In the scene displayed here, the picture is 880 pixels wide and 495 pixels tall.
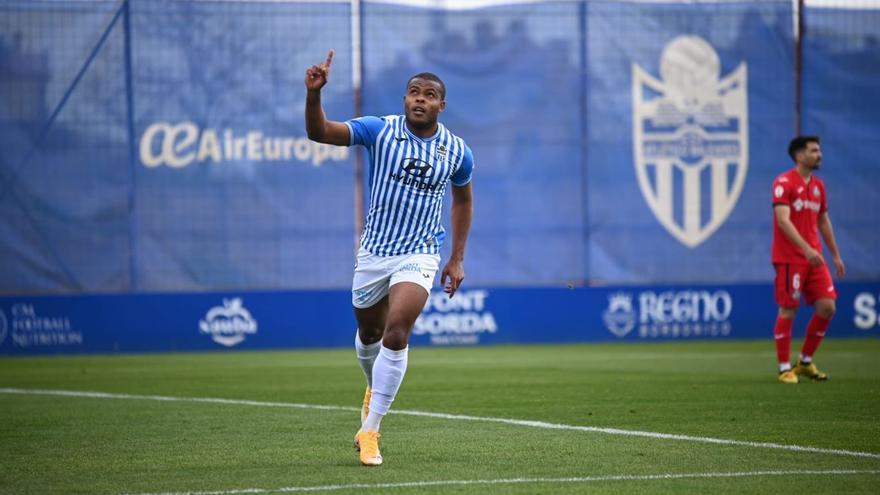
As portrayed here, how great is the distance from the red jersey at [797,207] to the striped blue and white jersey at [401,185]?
639 cm

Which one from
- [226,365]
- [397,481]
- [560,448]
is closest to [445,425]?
[560,448]

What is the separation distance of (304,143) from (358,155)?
959 millimetres

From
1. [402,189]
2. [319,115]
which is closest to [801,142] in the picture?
[402,189]

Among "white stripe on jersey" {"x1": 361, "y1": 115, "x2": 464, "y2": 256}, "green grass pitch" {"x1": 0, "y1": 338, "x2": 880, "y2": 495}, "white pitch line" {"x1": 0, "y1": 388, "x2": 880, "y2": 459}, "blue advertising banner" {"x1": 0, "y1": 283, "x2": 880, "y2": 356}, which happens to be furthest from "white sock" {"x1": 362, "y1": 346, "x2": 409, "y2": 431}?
"blue advertising banner" {"x1": 0, "y1": 283, "x2": 880, "y2": 356}

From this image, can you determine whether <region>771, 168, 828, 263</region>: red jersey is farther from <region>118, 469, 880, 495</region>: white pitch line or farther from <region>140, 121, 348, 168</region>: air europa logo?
<region>140, 121, 348, 168</region>: air europa logo

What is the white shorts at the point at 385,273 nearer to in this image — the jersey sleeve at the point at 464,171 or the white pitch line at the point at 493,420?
the jersey sleeve at the point at 464,171

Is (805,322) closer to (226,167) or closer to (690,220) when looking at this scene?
(690,220)

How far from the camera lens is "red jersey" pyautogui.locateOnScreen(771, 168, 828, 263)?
45.6ft

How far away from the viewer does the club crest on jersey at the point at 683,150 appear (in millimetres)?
22406

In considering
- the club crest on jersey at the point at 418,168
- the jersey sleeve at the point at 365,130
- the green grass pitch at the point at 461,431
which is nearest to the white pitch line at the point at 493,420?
the green grass pitch at the point at 461,431

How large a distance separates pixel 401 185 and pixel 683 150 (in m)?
14.8

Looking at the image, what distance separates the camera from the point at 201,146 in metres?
21.5

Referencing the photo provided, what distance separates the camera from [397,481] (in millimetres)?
7043

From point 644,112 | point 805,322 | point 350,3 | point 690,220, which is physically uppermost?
point 350,3
